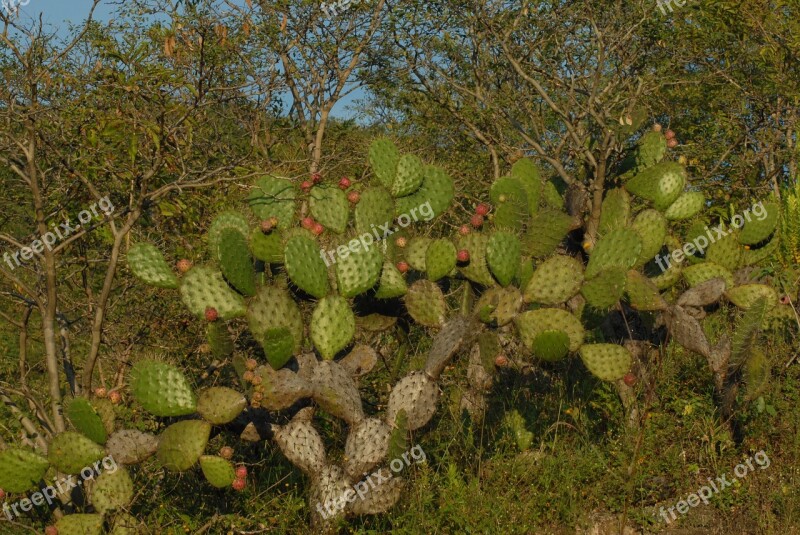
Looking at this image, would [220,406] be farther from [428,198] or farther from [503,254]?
[428,198]

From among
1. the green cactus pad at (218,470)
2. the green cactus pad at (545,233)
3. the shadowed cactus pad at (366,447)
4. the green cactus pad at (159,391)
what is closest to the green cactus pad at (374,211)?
the green cactus pad at (545,233)

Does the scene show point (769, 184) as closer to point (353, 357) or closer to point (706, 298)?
point (706, 298)

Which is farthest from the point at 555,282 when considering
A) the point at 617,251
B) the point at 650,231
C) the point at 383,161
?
the point at 383,161

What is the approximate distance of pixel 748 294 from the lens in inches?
224

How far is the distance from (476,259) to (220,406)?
165 cm

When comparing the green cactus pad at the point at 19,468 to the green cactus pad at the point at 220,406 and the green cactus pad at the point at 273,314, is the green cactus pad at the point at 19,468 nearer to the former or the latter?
the green cactus pad at the point at 220,406

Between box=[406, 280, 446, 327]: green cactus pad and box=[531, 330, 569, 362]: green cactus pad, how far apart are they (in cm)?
54

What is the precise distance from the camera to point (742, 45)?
29.2 ft

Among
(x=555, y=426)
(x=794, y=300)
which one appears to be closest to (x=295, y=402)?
(x=555, y=426)

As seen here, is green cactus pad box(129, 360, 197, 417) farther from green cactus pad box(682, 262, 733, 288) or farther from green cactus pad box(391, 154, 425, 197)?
green cactus pad box(682, 262, 733, 288)

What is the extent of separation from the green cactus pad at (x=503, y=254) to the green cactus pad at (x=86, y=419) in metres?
2.12

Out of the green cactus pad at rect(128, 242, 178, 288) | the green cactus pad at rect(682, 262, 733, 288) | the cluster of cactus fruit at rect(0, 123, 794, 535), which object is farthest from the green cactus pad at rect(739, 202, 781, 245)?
the green cactus pad at rect(128, 242, 178, 288)

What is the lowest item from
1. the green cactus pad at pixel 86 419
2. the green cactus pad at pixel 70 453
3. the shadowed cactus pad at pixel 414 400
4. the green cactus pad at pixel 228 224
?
the shadowed cactus pad at pixel 414 400

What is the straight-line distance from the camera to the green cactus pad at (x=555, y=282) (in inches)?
199
